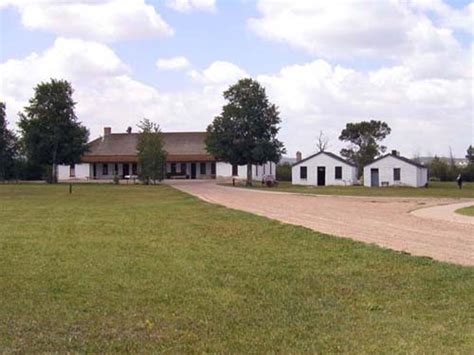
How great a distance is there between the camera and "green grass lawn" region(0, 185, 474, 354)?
7056 millimetres

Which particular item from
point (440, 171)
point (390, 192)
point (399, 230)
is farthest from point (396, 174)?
point (399, 230)

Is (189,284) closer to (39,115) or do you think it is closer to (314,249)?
(314,249)

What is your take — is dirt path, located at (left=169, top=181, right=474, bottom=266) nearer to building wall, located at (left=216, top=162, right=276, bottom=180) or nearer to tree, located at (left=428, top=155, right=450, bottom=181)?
building wall, located at (left=216, top=162, right=276, bottom=180)

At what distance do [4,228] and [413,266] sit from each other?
11.9m

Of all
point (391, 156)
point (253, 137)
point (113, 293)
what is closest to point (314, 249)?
point (113, 293)

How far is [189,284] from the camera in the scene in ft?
34.5

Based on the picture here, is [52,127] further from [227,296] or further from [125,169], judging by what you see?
[227,296]

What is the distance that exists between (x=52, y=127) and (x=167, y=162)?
17.2 metres

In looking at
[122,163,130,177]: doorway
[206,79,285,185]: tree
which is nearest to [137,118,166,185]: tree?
[206,79,285,185]: tree

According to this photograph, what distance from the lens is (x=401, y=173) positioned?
73125 mm

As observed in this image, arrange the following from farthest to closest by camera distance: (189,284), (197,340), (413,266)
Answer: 1. (413,266)
2. (189,284)
3. (197,340)

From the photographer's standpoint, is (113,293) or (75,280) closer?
(113,293)

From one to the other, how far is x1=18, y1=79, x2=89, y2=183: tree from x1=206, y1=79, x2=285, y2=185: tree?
13845 millimetres

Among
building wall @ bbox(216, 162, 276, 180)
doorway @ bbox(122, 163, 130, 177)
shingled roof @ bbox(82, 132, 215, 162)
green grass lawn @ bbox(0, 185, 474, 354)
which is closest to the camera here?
green grass lawn @ bbox(0, 185, 474, 354)
